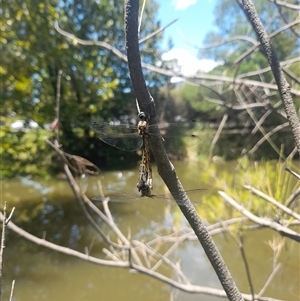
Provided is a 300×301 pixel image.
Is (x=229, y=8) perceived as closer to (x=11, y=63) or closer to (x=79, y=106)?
(x=79, y=106)

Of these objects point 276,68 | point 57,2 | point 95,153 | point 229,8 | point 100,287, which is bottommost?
point 100,287

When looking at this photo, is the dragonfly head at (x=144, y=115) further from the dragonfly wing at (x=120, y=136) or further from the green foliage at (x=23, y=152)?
the green foliage at (x=23, y=152)

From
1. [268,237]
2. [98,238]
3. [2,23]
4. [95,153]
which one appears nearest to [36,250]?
[98,238]

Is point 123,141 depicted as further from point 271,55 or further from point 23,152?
point 23,152

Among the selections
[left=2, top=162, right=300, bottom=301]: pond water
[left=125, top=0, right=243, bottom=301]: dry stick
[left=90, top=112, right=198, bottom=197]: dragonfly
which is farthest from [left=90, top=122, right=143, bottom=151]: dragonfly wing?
[left=2, top=162, right=300, bottom=301]: pond water

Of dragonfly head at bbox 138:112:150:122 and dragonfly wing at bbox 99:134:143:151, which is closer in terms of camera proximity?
dragonfly head at bbox 138:112:150:122

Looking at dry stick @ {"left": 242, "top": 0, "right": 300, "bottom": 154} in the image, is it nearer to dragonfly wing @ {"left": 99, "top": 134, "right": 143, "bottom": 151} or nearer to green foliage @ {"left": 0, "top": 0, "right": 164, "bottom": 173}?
dragonfly wing @ {"left": 99, "top": 134, "right": 143, "bottom": 151}
